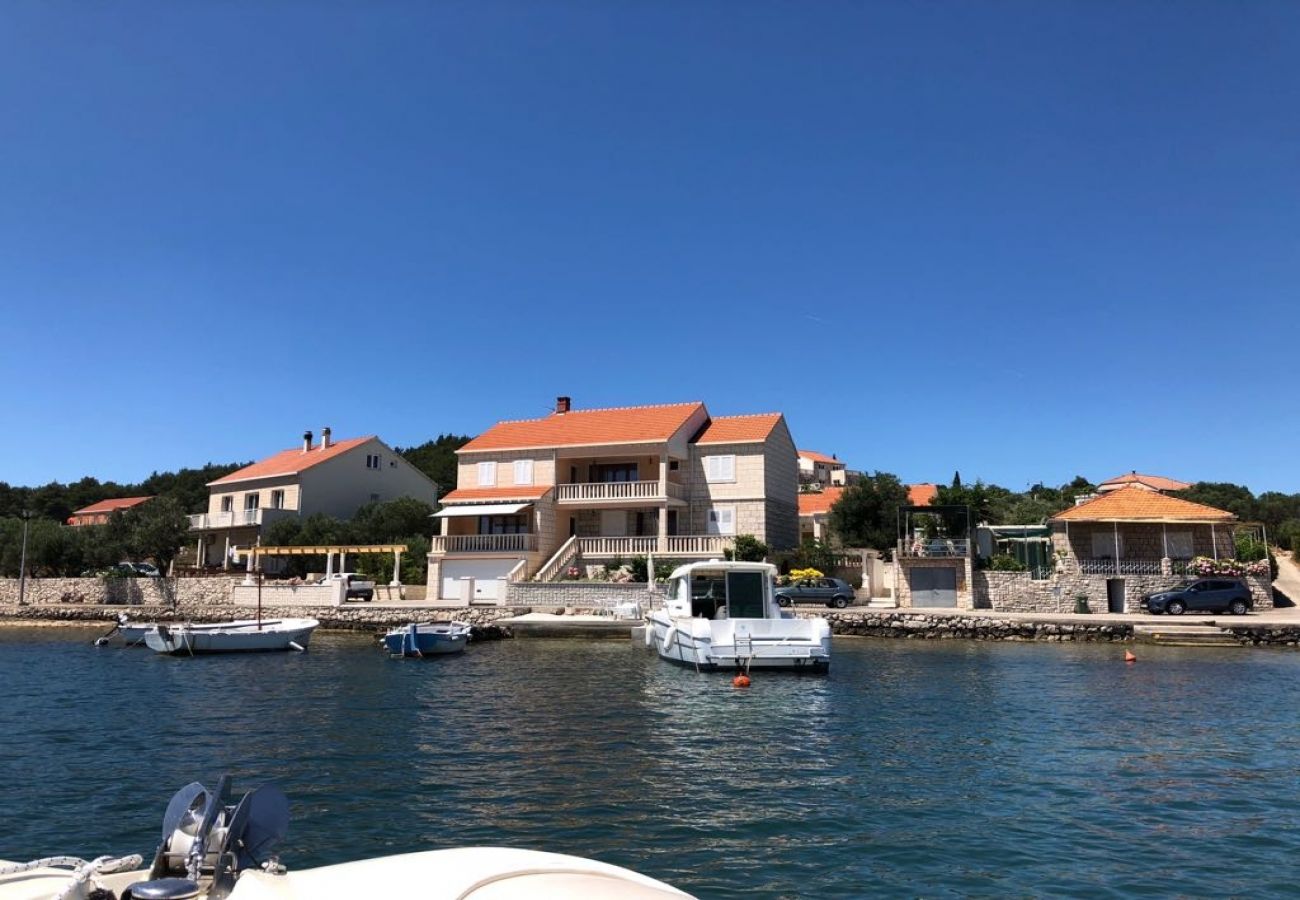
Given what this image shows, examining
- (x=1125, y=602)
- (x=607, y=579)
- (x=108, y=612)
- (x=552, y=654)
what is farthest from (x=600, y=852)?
(x=108, y=612)

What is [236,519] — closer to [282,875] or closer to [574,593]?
[574,593]

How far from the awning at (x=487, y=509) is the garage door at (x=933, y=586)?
1845cm

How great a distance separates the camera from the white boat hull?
21.8 metres

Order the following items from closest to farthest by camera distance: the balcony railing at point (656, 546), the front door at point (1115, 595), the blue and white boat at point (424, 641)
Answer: the blue and white boat at point (424, 641)
the front door at point (1115, 595)
the balcony railing at point (656, 546)

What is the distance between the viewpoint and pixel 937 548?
3681 centimetres

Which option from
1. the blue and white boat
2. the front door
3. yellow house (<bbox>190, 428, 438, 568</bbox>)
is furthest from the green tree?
yellow house (<bbox>190, 428, 438, 568</bbox>)

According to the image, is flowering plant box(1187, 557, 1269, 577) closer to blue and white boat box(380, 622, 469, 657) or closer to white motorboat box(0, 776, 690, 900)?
blue and white boat box(380, 622, 469, 657)

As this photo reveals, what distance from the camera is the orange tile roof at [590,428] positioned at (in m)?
42.5

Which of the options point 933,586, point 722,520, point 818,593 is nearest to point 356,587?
point 722,520

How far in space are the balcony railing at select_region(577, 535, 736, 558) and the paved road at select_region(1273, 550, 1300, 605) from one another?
24000mm

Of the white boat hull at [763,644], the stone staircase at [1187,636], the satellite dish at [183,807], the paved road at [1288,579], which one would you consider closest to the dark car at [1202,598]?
the stone staircase at [1187,636]

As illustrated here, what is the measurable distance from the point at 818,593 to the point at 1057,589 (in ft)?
32.1

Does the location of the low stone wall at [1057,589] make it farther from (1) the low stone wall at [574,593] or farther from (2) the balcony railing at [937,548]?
(1) the low stone wall at [574,593]

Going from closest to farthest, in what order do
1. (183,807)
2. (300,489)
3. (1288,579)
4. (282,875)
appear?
1. (282,875)
2. (183,807)
3. (1288,579)
4. (300,489)
